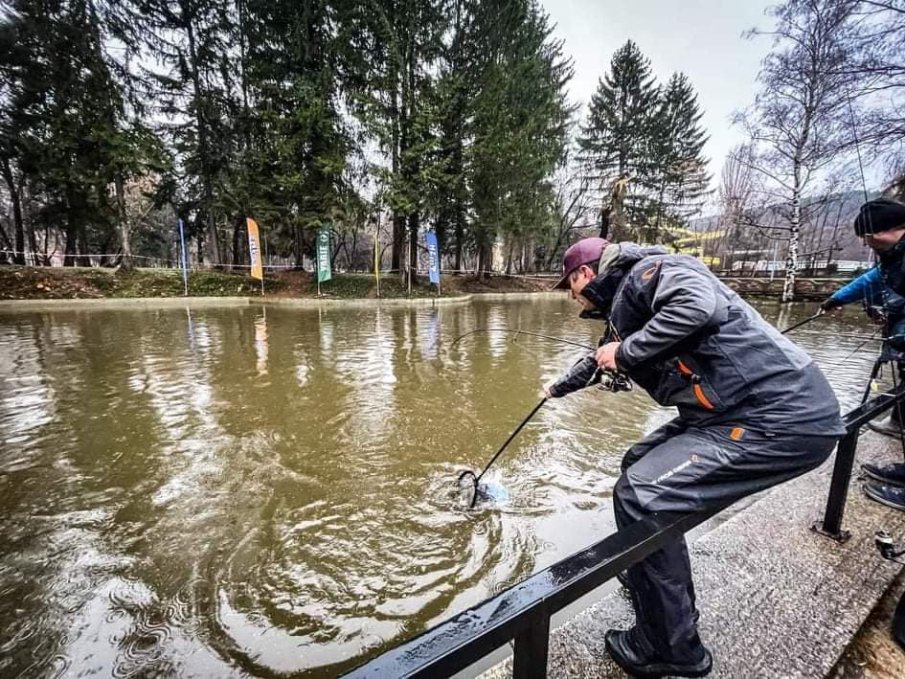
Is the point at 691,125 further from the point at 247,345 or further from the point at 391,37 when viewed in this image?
the point at 247,345

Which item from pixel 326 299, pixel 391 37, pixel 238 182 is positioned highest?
pixel 391 37

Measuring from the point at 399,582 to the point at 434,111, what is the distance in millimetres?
20202

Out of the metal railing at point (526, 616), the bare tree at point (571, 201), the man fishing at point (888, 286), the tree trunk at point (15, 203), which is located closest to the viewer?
the metal railing at point (526, 616)

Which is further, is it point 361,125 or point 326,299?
point 361,125

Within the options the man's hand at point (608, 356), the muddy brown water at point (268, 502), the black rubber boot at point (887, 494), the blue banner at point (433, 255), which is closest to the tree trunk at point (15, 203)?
the muddy brown water at point (268, 502)

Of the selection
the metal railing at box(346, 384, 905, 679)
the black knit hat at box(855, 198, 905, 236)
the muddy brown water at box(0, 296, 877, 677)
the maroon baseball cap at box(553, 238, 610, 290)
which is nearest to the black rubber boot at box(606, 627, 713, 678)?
the metal railing at box(346, 384, 905, 679)

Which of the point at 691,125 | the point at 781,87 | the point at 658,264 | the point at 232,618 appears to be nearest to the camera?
the point at 658,264

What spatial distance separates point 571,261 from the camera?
73.1 inches

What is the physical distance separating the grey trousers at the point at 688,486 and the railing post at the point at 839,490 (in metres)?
0.89

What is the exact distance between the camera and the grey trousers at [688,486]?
53.0 inches

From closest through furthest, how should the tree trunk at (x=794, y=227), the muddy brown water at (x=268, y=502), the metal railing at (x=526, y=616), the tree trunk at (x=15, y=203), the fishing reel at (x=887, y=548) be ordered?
the metal railing at (x=526, y=616) → the fishing reel at (x=887, y=548) → the muddy brown water at (x=268, y=502) → the tree trunk at (x=794, y=227) → the tree trunk at (x=15, y=203)

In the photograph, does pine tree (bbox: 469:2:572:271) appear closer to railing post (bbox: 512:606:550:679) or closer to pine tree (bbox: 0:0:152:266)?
pine tree (bbox: 0:0:152:266)

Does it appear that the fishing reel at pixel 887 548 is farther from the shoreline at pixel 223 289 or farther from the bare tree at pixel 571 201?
the bare tree at pixel 571 201

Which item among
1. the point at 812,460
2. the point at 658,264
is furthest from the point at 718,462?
the point at 658,264
